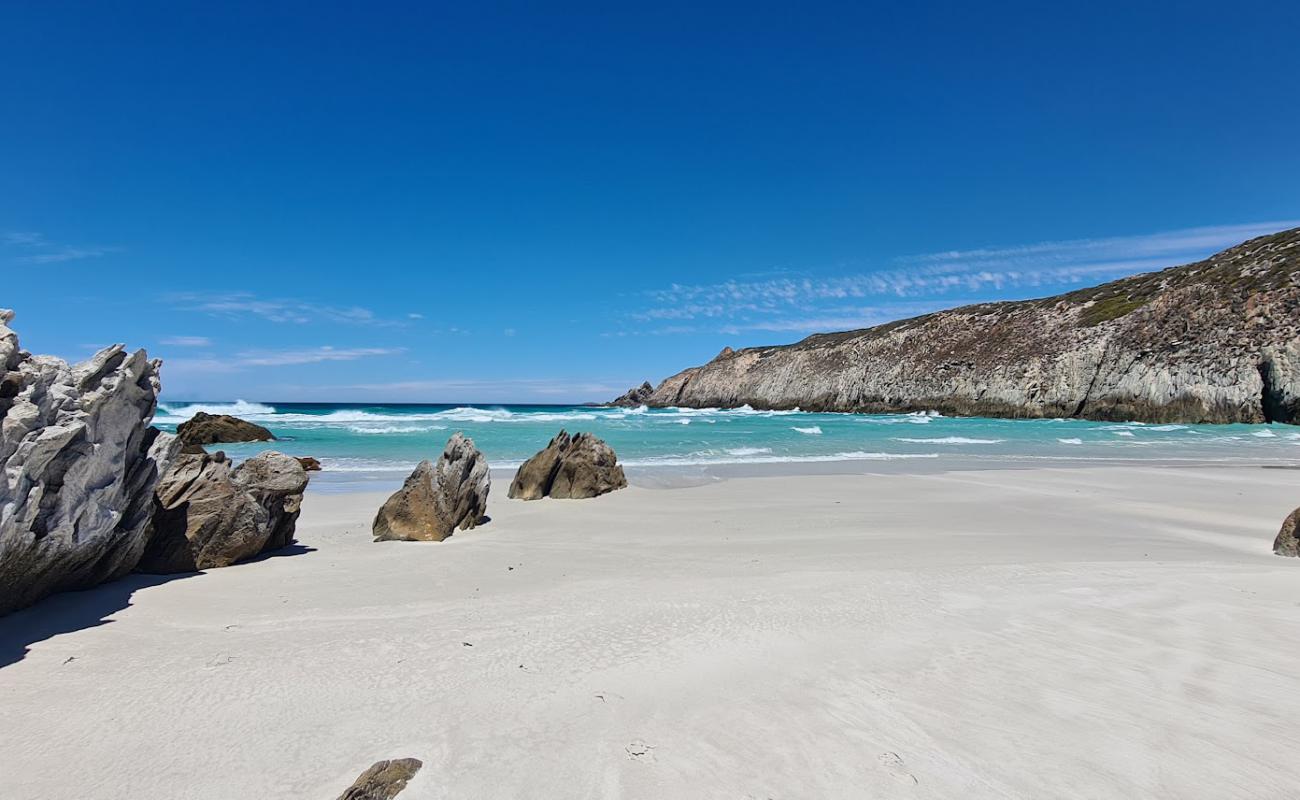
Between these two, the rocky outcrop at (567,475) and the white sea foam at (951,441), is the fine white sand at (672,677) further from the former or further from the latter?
the white sea foam at (951,441)

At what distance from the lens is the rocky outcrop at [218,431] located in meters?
26.5

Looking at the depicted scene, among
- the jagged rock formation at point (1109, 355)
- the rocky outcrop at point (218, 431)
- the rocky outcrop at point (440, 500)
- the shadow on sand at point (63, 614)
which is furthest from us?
the jagged rock formation at point (1109, 355)

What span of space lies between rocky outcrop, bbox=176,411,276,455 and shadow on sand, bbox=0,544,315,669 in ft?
80.5

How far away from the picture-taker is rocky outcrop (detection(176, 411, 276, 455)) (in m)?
26.5

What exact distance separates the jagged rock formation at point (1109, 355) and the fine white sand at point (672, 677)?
157 feet

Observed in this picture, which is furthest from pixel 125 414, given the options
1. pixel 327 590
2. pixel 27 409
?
pixel 327 590

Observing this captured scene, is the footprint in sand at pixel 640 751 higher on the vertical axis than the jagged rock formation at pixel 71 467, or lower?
lower

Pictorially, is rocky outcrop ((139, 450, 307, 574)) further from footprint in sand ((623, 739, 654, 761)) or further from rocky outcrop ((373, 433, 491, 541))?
footprint in sand ((623, 739, 654, 761))

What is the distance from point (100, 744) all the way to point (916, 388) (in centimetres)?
7550

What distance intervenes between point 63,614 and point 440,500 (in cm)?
433

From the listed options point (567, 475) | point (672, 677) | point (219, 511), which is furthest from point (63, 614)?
point (567, 475)

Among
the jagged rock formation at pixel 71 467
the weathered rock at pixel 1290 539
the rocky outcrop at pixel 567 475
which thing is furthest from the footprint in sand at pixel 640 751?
the rocky outcrop at pixel 567 475

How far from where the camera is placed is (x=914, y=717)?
3.36 m

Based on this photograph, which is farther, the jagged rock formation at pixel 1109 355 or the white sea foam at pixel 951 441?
the jagged rock formation at pixel 1109 355
